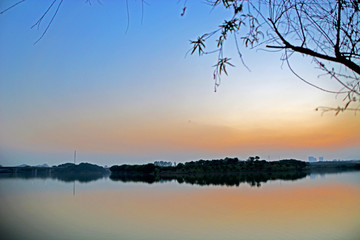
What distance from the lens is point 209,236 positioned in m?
8.54

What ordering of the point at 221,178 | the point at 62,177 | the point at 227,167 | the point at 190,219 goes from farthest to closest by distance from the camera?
the point at 62,177, the point at 227,167, the point at 221,178, the point at 190,219

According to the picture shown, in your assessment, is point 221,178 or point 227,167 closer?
point 221,178

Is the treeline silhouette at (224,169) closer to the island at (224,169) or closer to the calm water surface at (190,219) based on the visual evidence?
the island at (224,169)

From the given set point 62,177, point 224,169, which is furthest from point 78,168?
point 224,169

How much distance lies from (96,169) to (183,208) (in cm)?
5325

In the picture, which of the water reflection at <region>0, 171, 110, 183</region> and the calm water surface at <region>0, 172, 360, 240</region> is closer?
the calm water surface at <region>0, 172, 360, 240</region>

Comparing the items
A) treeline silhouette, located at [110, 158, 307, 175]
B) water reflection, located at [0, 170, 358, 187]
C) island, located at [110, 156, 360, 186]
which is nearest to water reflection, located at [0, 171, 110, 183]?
water reflection, located at [0, 170, 358, 187]

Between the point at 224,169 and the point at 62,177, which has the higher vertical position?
the point at 224,169

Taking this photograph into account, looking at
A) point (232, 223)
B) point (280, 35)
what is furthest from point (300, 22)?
point (232, 223)

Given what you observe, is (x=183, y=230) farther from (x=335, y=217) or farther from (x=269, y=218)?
(x=335, y=217)

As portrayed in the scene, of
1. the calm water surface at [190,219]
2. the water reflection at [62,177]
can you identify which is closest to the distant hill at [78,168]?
the water reflection at [62,177]

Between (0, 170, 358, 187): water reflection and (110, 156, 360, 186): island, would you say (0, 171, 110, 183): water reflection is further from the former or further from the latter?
(110, 156, 360, 186): island

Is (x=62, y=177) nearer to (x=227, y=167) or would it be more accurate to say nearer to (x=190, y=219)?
(x=227, y=167)

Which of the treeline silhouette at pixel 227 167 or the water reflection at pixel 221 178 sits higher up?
the treeline silhouette at pixel 227 167
